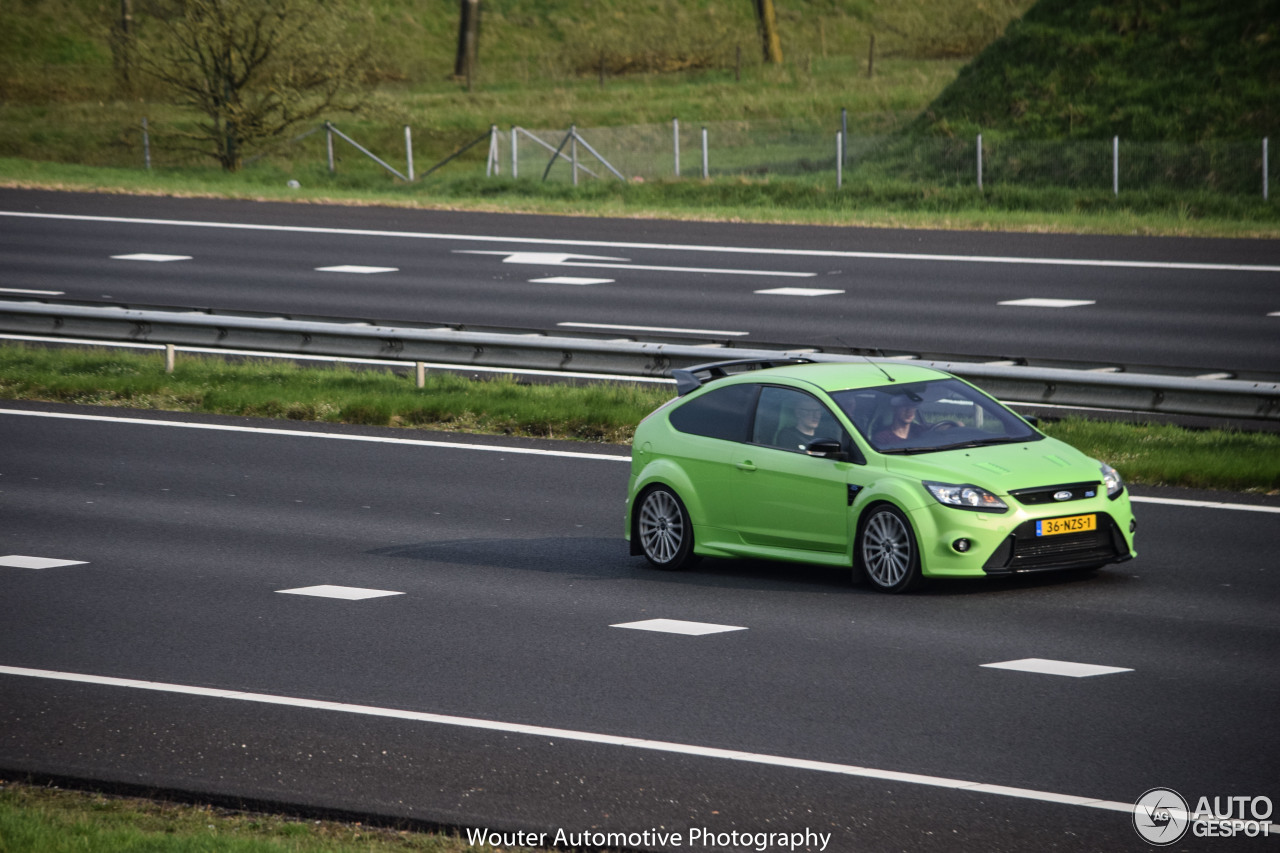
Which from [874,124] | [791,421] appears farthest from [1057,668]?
[874,124]

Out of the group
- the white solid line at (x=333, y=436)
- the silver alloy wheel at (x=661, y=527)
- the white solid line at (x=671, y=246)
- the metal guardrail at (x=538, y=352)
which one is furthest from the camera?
the white solid line at (x=671, y=246)

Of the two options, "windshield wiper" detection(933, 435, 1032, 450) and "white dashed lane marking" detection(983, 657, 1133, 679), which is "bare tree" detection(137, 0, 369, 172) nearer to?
"windshield wiper" detection(933, 435, 1032, 450)

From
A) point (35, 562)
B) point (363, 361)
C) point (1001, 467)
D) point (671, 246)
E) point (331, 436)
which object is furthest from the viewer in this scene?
point (671, 246)

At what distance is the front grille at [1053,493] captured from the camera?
11266mm

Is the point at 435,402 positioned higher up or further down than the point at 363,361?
further down

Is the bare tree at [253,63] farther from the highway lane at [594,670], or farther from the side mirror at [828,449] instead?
the side mirror at [828,449]

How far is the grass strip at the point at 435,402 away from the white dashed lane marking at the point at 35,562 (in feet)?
19.7

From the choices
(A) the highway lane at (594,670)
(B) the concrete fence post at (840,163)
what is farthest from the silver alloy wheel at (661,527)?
(B) the concrete fence post at (840,163)

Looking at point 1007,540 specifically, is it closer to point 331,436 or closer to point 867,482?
point 867,482

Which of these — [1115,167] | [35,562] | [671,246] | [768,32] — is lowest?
[35,562]

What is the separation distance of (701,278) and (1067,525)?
57.3 ft

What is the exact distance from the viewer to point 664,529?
12875 mm

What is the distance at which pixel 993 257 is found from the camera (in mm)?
29750
